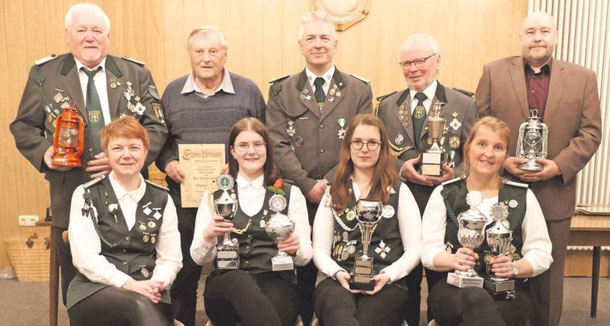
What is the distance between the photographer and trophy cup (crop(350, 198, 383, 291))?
240 centimetres

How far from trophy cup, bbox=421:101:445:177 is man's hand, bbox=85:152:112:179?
1.58m

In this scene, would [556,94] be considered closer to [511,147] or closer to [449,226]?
[511,147]

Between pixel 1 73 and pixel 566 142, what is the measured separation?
13.9 feet

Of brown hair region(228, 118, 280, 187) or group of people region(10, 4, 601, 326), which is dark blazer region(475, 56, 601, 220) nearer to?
group of people region(10, 4, 601, 326)

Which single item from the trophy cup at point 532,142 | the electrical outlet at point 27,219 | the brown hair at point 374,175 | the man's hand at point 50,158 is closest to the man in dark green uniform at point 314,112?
the brown hair at point 374,175

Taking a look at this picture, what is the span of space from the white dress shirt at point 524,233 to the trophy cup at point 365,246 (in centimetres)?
26

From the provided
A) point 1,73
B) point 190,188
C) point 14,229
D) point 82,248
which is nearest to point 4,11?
point 1,73

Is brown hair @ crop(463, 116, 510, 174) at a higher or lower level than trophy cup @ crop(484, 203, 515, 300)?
higher

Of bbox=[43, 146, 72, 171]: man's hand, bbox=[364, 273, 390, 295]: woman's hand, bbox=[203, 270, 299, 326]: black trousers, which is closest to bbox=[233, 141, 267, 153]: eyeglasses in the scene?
bbox=[203, 270, 299, 326]: black trousers

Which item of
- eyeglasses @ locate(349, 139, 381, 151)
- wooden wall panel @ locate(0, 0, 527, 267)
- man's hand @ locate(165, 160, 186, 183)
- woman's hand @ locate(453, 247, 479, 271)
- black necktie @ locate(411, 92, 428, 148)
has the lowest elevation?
woman's hand @ locate(453, 247, 479, 271)

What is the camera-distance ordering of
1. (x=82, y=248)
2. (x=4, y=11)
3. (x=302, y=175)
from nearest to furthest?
(x=82, y=248)
(x=302, y=175)
(x=4, y=11)

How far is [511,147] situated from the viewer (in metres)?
3.15

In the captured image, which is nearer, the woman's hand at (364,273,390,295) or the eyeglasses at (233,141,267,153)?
the woman's hand at (364,273,390,295)

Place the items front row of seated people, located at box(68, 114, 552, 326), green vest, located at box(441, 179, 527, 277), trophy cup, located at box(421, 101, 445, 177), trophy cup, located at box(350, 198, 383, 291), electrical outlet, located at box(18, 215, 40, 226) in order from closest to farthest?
front row of seated people, located at box(68, 114, 552, 326), trophy cup, located at box(350, 198, 383, 291), green vest, located at box(441, 179, 527, 277), trophy cup, located at box(421, 101, 445, 177), electrical outlet, located at box(18, 215, 40, 226)
